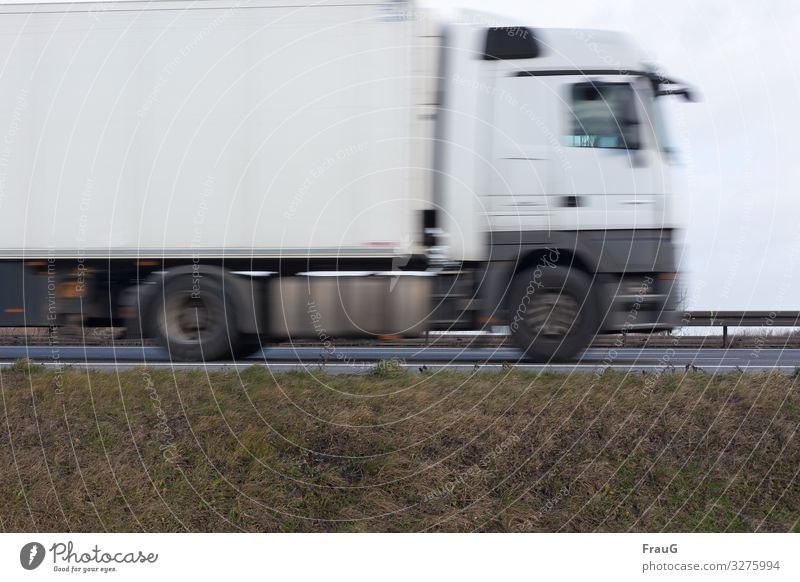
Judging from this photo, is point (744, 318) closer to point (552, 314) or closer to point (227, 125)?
point (552, 314)

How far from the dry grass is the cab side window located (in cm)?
318

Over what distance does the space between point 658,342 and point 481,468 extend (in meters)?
7.14

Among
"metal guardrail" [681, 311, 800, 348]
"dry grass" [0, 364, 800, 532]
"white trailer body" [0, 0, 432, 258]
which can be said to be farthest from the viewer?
"metal guardrail" [681, 311, 800, 348]

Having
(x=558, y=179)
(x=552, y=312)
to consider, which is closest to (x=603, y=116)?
(x=558, y=179)

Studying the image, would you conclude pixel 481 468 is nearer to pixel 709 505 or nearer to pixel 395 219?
pixel 709 505

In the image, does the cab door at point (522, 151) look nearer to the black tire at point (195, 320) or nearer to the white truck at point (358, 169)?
the white truck at point (358, 169)

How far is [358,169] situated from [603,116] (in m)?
2.89

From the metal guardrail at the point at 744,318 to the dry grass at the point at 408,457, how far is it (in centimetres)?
427

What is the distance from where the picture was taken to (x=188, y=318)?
1039cm

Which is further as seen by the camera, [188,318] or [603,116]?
[188,318]

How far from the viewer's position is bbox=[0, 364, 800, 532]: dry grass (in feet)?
22.2

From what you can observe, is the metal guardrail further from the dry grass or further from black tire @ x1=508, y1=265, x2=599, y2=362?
the dry grass

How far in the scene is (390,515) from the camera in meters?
6.70

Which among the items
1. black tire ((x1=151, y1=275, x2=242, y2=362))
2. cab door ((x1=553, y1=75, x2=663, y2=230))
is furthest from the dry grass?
cab door ((x1=553, y1=75, x2=663, y2=230))
